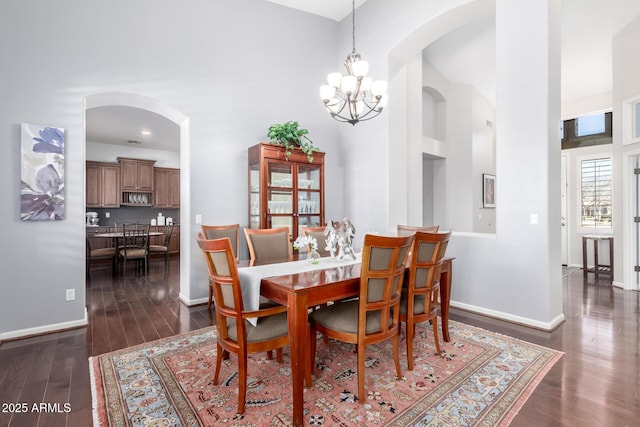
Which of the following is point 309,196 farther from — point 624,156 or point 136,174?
point 136,174

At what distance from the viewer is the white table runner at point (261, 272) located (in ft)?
6.50

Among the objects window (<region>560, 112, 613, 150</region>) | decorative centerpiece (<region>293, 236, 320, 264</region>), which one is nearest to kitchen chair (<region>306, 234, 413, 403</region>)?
decorative centerpiece (<region>293, 236, 320, 264</region>)

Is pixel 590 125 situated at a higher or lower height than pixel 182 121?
higher

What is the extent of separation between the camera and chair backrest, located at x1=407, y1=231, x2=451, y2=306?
2254 millimetres

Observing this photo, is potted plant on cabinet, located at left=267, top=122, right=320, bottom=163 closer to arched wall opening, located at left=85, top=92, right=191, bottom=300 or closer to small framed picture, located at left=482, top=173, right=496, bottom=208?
arched wall opening, located at left=85, top=92, right=191, bottom=300

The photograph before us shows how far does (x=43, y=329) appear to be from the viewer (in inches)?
119

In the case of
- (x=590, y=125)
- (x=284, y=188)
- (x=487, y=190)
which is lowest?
(x=284, y=188)

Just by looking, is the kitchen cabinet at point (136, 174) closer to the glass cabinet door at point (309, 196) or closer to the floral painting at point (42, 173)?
the floral painting at point (42, 173)

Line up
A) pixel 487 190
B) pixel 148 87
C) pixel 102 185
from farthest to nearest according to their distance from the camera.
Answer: pixel 102 185 → pixel 487 190 → pixel 148 87

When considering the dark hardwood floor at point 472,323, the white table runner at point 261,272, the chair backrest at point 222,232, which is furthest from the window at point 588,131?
the chair backrest at point 222,232

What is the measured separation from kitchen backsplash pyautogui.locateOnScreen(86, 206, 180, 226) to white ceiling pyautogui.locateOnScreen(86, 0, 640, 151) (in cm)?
177

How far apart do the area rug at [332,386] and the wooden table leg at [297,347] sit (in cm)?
12

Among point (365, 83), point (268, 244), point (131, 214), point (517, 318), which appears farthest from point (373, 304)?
point (131, 214)

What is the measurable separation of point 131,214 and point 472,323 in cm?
810
